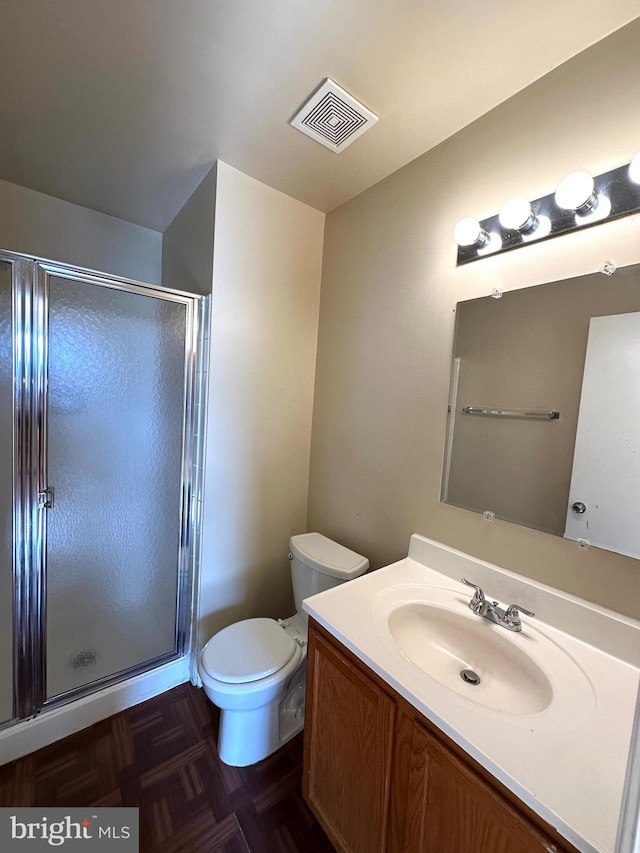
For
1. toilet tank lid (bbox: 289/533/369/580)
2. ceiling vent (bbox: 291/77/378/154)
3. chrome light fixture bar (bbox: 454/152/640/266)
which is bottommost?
toilet tank lid (bbox: 289/533/369/580)

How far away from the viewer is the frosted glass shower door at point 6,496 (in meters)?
1.25

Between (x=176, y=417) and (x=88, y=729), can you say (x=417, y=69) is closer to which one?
(x=176, y=417)

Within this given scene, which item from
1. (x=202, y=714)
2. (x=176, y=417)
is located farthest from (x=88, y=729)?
(x=176, y=417)

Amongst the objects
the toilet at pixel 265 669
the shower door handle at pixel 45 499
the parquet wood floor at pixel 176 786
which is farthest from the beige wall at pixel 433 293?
the shower door handle at pixel 45 499

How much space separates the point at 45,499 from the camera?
1380 mm

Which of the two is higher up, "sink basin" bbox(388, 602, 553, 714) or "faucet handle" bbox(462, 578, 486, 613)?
"faucet handle" bbox(462, 578, 486, 613)

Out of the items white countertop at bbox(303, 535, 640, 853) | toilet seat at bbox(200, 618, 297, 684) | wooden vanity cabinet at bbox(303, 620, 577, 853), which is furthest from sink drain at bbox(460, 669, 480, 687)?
toilet seat at bbox(200, 618, 297, 684)

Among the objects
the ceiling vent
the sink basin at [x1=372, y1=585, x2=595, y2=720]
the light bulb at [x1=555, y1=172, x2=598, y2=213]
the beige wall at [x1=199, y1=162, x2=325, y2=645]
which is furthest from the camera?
the beige wall at [x1=199, y1=162, x2=325, y2=645]

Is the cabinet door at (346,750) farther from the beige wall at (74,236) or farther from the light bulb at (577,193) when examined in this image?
the beige wall at (74,236)

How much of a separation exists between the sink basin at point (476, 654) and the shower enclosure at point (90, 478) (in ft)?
3.73

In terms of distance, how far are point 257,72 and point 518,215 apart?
0.97 metres

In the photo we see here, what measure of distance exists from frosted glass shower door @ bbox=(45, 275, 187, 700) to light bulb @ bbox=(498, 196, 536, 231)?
137cm

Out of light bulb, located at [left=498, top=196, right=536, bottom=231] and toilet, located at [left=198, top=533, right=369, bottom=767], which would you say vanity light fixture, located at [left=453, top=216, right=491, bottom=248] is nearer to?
light bulb, located at [left=498, top=196, right=536, bottom=231]

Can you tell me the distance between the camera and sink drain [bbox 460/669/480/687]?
38.7 inches
